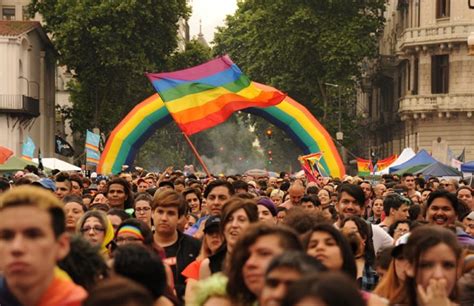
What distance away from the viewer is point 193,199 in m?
15.1

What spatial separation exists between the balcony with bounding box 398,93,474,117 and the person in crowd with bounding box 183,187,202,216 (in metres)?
41.9

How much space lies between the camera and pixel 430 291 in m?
6.27

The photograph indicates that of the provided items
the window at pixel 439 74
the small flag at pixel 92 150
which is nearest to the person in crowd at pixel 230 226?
the small flag at pixel 92 150

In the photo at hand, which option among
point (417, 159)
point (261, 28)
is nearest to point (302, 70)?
point (261, 28)

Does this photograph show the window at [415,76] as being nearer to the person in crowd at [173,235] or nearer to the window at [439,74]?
the window at [439,74]

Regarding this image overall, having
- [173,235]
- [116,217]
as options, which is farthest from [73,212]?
[173,235]

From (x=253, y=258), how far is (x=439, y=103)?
51.7 meters

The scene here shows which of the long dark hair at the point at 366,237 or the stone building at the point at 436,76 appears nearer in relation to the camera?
the long dark hair at the point at 366,237

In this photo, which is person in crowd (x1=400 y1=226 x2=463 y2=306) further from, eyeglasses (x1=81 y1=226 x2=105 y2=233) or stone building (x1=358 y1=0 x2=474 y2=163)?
stone building (x1=358 y1=0 x2=474 y2=163)

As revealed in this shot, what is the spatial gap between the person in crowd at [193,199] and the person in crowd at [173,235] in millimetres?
4144

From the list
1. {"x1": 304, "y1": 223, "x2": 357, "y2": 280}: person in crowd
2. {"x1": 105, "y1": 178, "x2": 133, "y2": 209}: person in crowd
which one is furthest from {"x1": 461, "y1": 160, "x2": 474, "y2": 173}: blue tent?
{"x1": 304, "y1": 223, "x2": 357, "y2": 280}: person in crowd

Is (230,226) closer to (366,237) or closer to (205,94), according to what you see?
(366,237)

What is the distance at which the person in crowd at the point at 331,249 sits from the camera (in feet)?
21.6

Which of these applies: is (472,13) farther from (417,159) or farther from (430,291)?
(430,291)
